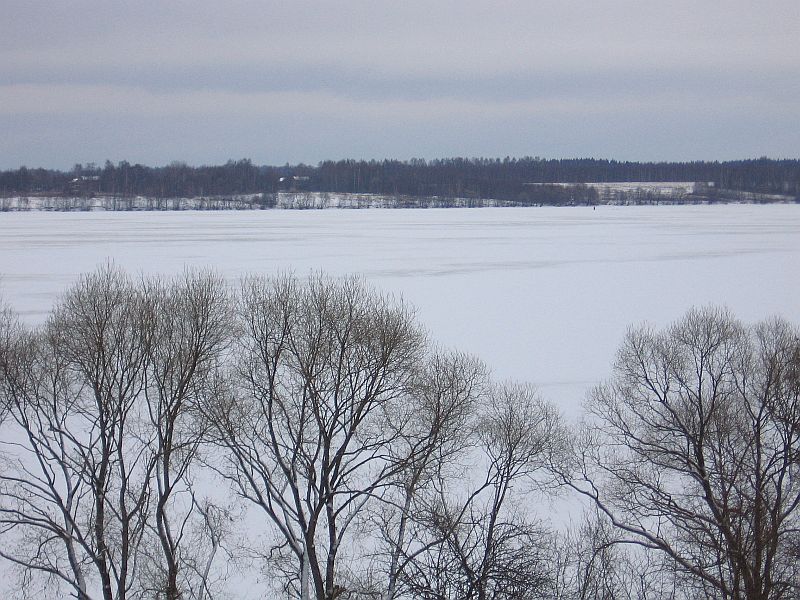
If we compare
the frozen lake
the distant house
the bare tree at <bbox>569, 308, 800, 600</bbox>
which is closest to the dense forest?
the distant house

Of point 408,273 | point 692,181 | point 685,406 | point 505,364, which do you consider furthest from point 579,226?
point 692,181

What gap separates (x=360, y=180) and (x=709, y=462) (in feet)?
419

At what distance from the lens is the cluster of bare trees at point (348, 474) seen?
419 inches

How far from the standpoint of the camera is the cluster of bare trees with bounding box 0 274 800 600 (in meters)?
10.6

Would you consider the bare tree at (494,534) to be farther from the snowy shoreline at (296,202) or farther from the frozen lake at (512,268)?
the snowy shoreline at (296,202)

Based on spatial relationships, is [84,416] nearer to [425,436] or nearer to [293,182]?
[425,436]

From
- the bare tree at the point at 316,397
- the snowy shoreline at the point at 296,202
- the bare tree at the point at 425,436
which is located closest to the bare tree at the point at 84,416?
the bare tree at the point at 316,397

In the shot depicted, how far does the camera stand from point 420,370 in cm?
1253

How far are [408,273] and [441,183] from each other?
101247 mm

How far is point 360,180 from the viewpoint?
139500 mm

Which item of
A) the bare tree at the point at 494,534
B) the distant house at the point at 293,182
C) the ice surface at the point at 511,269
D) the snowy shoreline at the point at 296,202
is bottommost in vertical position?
the bare tree at the point at 494,534

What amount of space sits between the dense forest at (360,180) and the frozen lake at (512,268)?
207 ft

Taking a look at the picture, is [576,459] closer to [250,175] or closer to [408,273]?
[408,273]

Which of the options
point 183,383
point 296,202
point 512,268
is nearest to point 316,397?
point 183,383
